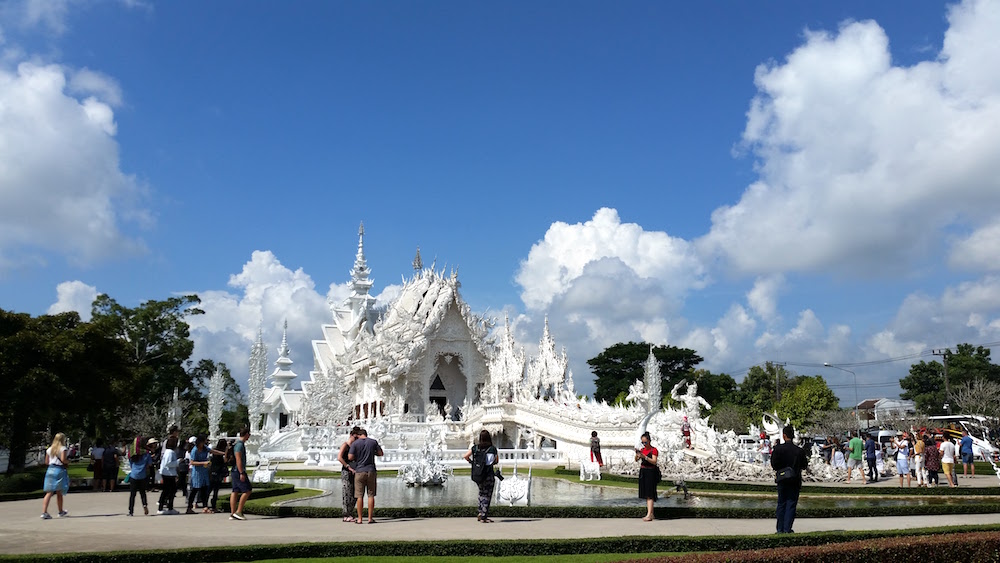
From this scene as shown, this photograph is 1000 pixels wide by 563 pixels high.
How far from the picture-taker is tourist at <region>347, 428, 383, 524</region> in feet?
36.1

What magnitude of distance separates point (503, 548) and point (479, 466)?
2.60 m

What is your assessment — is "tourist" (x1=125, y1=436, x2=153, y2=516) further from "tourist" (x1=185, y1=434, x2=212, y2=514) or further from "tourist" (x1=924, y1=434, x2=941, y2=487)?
"tourist" (x1=924, y1=434, x2=941, y2=487)

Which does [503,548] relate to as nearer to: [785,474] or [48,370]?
[785,474]

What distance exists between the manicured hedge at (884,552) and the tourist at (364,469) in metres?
5.12

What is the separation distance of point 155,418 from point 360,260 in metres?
20.0

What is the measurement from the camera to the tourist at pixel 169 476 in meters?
12.6

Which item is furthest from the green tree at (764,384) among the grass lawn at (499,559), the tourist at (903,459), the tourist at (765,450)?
the grass lawn at (499,559)

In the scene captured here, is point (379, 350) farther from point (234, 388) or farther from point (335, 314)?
point (234, 388)

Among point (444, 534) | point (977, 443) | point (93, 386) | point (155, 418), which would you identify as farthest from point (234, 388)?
point (444, 534)

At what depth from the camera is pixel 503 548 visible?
8602 millimetres

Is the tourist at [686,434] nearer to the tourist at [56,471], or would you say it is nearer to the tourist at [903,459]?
the tourist at [903,459]

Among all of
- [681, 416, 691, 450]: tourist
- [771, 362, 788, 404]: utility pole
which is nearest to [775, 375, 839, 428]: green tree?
[771, 362, 788, 404]: utility pole

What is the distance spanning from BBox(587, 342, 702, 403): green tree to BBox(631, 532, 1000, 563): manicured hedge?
5873 centimetres

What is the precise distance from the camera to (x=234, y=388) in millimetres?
63500
